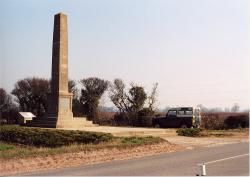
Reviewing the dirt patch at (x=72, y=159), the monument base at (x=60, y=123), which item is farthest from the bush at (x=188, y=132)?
the dirt patch at (x=72, y=159)

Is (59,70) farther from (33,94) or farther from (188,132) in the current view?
(33,94)

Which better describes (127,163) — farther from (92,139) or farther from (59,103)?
(59,103)

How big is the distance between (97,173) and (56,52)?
67.4 ft

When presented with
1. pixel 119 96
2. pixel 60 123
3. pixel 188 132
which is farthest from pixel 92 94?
pixel 188 132

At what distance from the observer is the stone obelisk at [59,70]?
3077 centimetres

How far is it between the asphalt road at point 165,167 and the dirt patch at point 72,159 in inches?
32.8

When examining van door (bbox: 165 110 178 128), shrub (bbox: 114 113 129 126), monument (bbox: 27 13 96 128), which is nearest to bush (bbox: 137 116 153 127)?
shrub (bbox: 114 113 129 126)

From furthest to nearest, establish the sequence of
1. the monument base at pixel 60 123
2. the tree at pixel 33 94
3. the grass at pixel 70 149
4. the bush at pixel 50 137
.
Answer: the tree at pixel 33 94 → the monument base at pixel 60 123 → the bush at pixel 50 137 → the grass at pixel 70 149

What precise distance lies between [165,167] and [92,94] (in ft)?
129

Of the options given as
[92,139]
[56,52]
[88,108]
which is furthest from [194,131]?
[88,108]

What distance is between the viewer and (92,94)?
51688mm

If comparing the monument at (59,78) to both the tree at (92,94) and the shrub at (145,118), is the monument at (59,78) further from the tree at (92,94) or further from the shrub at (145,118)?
the tree at (92,94)

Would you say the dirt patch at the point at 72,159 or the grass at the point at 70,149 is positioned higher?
the grass at the point at 70,149

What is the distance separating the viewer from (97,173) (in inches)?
461
